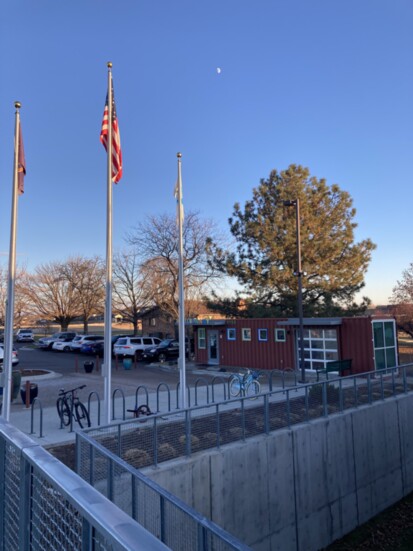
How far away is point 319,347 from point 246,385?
329 inches

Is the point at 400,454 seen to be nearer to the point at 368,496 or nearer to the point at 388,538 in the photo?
the point at 368,496

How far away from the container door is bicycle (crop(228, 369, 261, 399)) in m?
11.4

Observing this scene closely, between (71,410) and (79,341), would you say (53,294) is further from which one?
(71,410)

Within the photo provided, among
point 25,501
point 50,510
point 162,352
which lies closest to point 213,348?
point 162,352

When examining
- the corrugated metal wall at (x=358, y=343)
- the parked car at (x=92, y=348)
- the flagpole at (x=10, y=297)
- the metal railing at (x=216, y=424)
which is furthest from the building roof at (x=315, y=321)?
the parked car at (x=92, y=348)

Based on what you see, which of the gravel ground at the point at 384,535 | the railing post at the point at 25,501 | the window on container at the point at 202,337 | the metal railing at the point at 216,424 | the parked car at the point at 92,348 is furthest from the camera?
the parked car at the point at 92,348

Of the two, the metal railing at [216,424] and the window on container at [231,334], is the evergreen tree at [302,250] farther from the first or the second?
the metal railing at [216,424]

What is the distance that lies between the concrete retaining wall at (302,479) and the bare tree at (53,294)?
44.7 metres

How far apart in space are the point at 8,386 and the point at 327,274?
2596cm

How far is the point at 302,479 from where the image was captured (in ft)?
35.8

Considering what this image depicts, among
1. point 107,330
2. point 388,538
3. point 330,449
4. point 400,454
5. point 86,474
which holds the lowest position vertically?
point 388,538

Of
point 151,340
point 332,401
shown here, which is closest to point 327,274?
point 151,340

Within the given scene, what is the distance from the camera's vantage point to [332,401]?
41.7ft

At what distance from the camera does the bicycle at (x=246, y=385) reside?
15764mm
